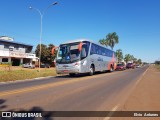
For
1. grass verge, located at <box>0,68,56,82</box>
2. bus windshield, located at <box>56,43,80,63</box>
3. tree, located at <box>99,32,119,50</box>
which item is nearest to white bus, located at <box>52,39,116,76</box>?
bus windshield, located at <box>56,43,80,63</box>

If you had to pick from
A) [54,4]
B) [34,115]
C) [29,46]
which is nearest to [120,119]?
[34,115]

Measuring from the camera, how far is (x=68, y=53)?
22141 mm

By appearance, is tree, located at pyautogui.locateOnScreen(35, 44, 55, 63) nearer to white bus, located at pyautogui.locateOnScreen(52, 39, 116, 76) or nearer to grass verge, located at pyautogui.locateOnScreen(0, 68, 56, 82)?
grass verge, located at pyautogui.locateOnScreen(0, 68, 56, 82)

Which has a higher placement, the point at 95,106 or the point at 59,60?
the point at 59,60

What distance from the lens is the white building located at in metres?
62.2

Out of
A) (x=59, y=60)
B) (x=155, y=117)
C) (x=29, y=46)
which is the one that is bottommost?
(x=155, y=117)

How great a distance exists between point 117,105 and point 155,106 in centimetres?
136

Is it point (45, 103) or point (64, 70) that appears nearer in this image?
point (45, 103)

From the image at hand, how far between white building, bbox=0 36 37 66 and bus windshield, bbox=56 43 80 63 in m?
41.8

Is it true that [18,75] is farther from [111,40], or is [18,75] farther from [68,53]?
[111,40]

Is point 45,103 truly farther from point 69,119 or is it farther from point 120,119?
point 120,119

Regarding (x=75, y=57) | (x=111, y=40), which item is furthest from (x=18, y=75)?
(x=111, y=40)

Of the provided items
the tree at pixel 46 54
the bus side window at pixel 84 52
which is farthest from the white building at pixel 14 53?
the bus side window at pixel 84 52

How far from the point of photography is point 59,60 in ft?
73.3
